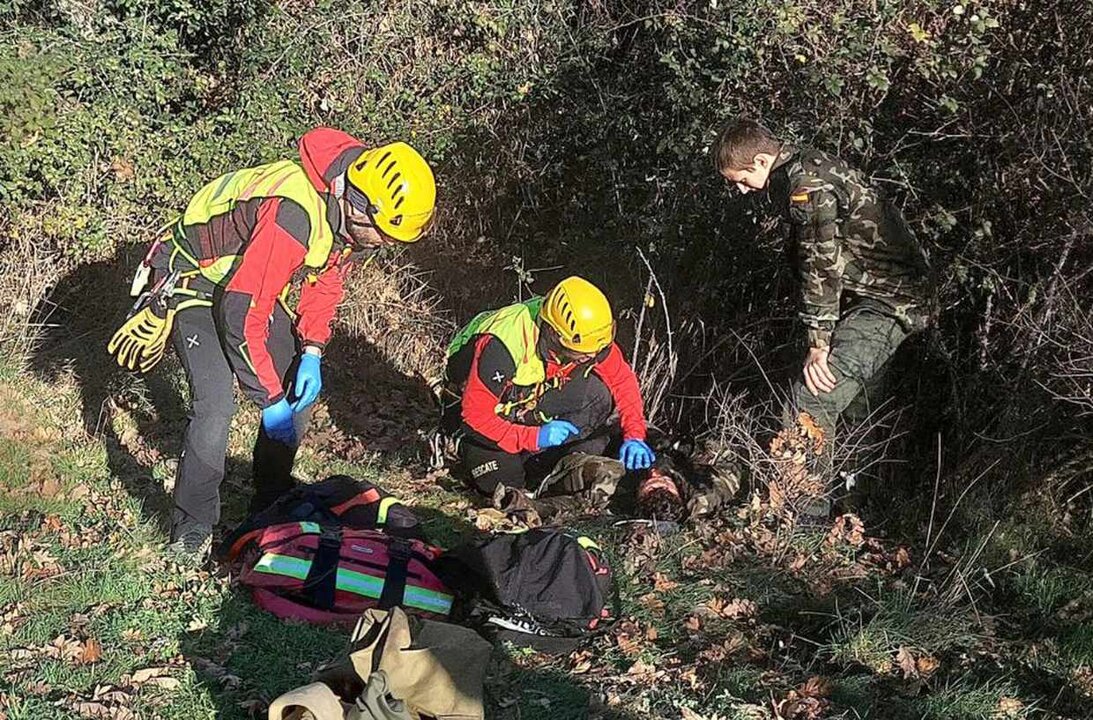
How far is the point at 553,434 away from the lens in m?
6.33

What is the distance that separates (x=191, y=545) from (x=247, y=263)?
1.45m

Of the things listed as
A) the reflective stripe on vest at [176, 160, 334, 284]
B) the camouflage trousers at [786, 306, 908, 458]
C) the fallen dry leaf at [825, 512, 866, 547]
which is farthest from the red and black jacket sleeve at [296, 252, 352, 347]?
the fallen dry leaf at [825, 512, 866, 547]

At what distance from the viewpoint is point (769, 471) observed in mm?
5625

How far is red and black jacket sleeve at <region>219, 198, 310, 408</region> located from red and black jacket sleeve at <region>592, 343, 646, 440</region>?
87.6 inches

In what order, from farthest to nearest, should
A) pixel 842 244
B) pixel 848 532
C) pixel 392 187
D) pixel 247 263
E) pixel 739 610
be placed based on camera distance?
pixel 848 532, pixel 842 244, pixel 739 610, pixel 392 187, pixel 247 263

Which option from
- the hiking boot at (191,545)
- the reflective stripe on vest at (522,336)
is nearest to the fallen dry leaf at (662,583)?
the reflective stripe on vest at (522,336)

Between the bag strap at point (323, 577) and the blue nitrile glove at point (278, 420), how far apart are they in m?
0.61

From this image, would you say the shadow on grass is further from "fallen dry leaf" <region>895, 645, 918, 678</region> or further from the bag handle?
"fallen dry leaf" <region>895, 645, 918, 678</region>

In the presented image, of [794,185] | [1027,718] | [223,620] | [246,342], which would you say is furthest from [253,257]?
[1027,718]

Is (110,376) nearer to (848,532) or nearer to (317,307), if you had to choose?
(317,307)

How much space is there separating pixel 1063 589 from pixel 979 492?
805 mm

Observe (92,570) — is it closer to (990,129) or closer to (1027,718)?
(1027,718)

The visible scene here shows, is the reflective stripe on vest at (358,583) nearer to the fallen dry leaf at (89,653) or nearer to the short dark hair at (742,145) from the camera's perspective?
the fallen dry leaf at (89,653)

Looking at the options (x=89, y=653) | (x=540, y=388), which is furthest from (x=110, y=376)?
(x=89, y=653)
